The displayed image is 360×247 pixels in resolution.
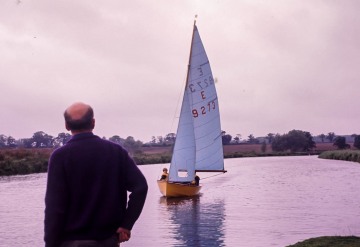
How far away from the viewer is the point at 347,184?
47.1 metres

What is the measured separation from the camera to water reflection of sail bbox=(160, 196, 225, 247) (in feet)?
62.2

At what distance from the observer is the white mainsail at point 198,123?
37.0 m

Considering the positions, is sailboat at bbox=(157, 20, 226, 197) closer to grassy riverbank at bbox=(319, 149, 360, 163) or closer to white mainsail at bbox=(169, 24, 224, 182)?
white mainsail at bbox=(169, 24, 224, 182)

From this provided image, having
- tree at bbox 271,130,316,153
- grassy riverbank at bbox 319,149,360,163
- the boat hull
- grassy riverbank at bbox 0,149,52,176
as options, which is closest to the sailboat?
the boat hull

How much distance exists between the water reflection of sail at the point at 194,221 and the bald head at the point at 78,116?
13012mm

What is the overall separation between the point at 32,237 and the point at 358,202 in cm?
1935

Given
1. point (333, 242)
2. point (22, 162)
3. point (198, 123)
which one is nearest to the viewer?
point (333, 242)

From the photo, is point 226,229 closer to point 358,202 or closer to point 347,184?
point 358,202

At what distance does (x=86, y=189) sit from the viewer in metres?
5.21

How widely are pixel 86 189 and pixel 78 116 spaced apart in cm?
67

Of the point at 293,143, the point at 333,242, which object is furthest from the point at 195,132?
the point at 293,143

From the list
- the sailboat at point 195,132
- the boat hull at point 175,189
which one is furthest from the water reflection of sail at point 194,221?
the sailboat at point 195,132

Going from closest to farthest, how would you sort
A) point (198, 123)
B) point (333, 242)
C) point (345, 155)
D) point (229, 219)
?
point (333, 242) → point (229, 219) → point (198, 123) → point (345, 155)

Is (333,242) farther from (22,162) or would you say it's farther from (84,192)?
(22,162)
